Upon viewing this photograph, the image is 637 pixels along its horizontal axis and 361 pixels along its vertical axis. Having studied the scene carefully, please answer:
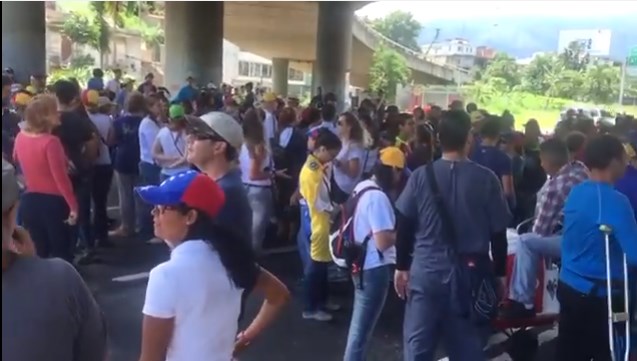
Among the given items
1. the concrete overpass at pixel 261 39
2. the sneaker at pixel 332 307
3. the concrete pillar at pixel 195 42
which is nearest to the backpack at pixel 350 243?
the sneaker at pixel 332 307

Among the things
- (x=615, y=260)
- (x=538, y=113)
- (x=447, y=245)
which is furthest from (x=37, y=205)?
(x=538, y=113)

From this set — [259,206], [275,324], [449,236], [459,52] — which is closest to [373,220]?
[449,236]

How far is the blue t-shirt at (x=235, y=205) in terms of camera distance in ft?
11.9

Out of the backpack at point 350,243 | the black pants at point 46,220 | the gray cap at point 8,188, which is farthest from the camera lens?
the black pants at point 46,220

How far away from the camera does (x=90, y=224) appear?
9.03m

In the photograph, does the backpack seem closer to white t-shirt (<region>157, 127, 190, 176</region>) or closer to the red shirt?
the red shirt

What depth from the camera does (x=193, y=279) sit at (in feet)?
9.18

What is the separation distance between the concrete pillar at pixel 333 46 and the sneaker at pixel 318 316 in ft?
104

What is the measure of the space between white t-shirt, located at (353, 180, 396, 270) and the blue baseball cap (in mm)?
2166

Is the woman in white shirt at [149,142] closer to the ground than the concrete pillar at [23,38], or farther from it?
closer to the ground

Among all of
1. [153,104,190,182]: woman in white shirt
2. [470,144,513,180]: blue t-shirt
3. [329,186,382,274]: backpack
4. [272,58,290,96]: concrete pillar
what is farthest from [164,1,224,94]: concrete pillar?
[272,58,290,96]: concrete pillar

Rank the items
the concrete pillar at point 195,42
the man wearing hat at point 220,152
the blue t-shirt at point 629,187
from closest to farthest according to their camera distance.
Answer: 1. the man wearing hat at point 220,152
2. the blue t-shirt at point 629,187
3. the concrete pillar at point 195,42

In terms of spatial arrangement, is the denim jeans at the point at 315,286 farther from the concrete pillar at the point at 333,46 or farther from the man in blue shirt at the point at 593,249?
the concrete pillar at the point at 333,46

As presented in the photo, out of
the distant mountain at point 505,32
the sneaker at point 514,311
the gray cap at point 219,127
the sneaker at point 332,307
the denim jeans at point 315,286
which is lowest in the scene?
the sneaker at point 332,307
